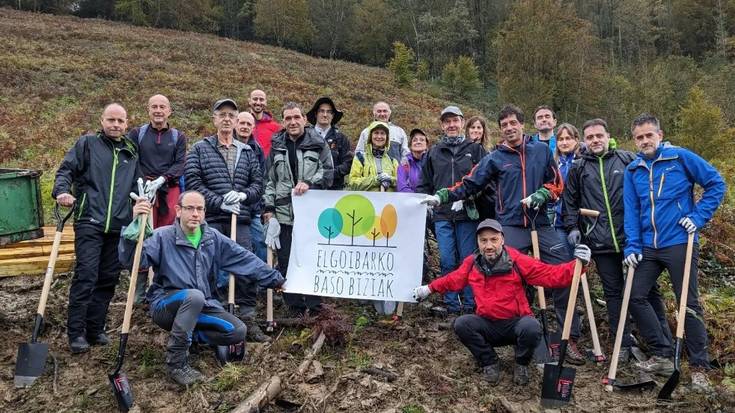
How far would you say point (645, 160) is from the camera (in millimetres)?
5496

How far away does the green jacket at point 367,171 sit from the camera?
288 inches

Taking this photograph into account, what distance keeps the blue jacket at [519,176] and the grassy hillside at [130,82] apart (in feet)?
41.5

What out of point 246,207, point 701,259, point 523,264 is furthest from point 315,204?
point 701,259

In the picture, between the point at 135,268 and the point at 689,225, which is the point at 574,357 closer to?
the point at 689,225

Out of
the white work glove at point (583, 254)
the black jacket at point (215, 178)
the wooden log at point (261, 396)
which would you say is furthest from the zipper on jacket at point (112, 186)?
the white work glove at point (583, 254)

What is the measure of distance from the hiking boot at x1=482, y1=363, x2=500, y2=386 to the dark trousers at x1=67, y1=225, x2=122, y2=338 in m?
4.28

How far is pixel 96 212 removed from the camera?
18.8ft

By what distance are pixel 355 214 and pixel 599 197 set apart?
307cm

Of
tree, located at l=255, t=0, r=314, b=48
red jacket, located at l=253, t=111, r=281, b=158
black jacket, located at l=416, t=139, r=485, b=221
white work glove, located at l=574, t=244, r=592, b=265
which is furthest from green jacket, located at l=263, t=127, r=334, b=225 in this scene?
tree, located at l=255, t=0, r=314, b=48

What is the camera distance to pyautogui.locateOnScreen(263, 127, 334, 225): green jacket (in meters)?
6.86

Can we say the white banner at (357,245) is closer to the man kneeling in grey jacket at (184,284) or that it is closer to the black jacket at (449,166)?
the black jacket at (449,166)

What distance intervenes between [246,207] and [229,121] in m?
1.12

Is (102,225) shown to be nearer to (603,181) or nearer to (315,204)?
(315,204)

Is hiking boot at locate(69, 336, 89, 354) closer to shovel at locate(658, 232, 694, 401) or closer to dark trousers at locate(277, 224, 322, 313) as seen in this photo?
dark trousers at locate(277, 224, 322, 313)
